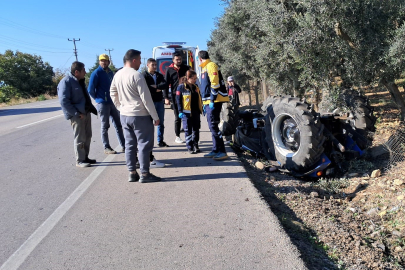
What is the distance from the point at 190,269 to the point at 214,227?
31.1 inches

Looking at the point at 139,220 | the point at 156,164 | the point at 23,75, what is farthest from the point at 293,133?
the point at 23,75

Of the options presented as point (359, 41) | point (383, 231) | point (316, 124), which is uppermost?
point (359, 41)

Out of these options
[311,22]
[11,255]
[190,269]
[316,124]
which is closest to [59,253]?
[11,255]

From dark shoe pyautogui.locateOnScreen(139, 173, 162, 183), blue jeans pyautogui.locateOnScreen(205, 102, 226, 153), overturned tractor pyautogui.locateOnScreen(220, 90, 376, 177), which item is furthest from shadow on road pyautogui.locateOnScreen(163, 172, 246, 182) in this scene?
overturned tractor pyautogui.locateOnScreen(220, 90, 376, 177)

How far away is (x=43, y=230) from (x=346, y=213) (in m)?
3.74

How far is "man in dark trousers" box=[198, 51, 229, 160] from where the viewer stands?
5.93 meters

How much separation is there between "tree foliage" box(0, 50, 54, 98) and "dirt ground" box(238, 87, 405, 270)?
49.4 m

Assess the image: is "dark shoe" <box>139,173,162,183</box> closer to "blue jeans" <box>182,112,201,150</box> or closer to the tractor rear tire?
"blue jeans" <box>182,112,201,150</box>

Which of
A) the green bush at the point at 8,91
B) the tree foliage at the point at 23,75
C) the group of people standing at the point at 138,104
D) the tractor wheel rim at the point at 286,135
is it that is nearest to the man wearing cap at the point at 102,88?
the group of people standing at the point at 138,104

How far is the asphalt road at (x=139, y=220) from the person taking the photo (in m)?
3.08

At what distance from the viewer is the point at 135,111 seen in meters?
5.02

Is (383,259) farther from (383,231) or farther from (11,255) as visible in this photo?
(11,255)

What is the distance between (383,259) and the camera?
3.18 meters

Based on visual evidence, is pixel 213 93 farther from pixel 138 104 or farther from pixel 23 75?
Result: pixel 23 75
